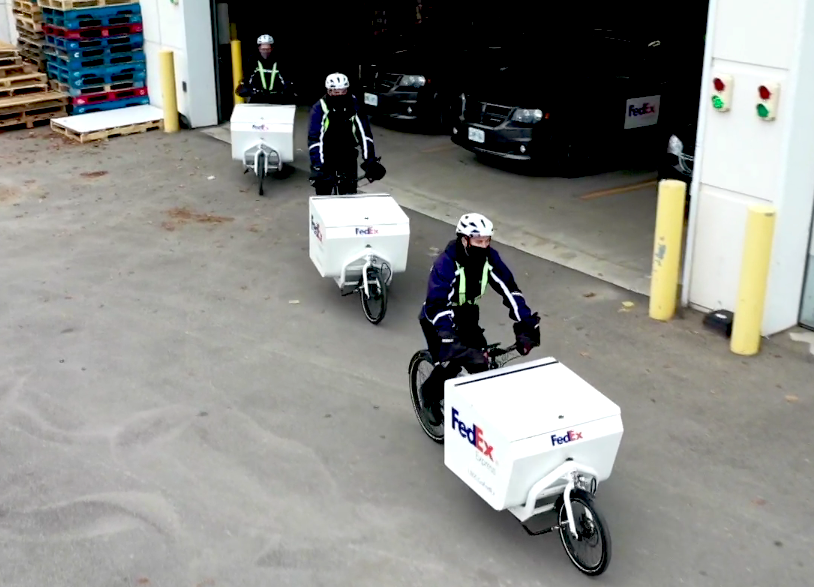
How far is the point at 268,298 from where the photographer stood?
32.7 ft

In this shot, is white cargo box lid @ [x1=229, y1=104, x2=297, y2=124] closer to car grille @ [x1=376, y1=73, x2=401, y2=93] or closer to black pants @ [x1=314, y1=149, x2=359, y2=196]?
black pants @ [x1=314, y1=149, x2=359, y2=196]

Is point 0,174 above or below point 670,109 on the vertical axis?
below

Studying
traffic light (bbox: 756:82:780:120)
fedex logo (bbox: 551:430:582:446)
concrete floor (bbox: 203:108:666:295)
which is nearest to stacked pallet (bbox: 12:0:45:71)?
concrete floor (bbox: 203:108:666:295)

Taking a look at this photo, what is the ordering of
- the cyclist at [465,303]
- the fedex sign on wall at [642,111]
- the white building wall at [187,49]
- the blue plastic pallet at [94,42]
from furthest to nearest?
the blue plastic pallet at [94,42], the white building wall at [187,49], the fedex sign on wall at [642,111], the cyclist at [465,303]

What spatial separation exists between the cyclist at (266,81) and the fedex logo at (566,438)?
10389 mm

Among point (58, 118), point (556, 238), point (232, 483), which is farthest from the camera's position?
point (58, 118)

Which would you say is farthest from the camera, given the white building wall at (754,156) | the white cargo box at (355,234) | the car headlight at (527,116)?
the car headlight at (527,116)

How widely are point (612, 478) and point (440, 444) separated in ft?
4.23

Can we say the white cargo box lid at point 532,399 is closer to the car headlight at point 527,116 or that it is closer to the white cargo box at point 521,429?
the white cargo box at point 521,429

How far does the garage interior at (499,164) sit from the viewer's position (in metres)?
11.5

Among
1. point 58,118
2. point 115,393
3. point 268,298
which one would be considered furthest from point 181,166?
point 115,393

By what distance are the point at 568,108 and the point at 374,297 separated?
5.71 m

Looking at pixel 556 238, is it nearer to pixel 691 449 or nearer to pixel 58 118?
pixel 691 449

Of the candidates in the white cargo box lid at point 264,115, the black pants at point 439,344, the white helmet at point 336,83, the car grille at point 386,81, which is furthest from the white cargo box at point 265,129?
the black pants at point 439,344
